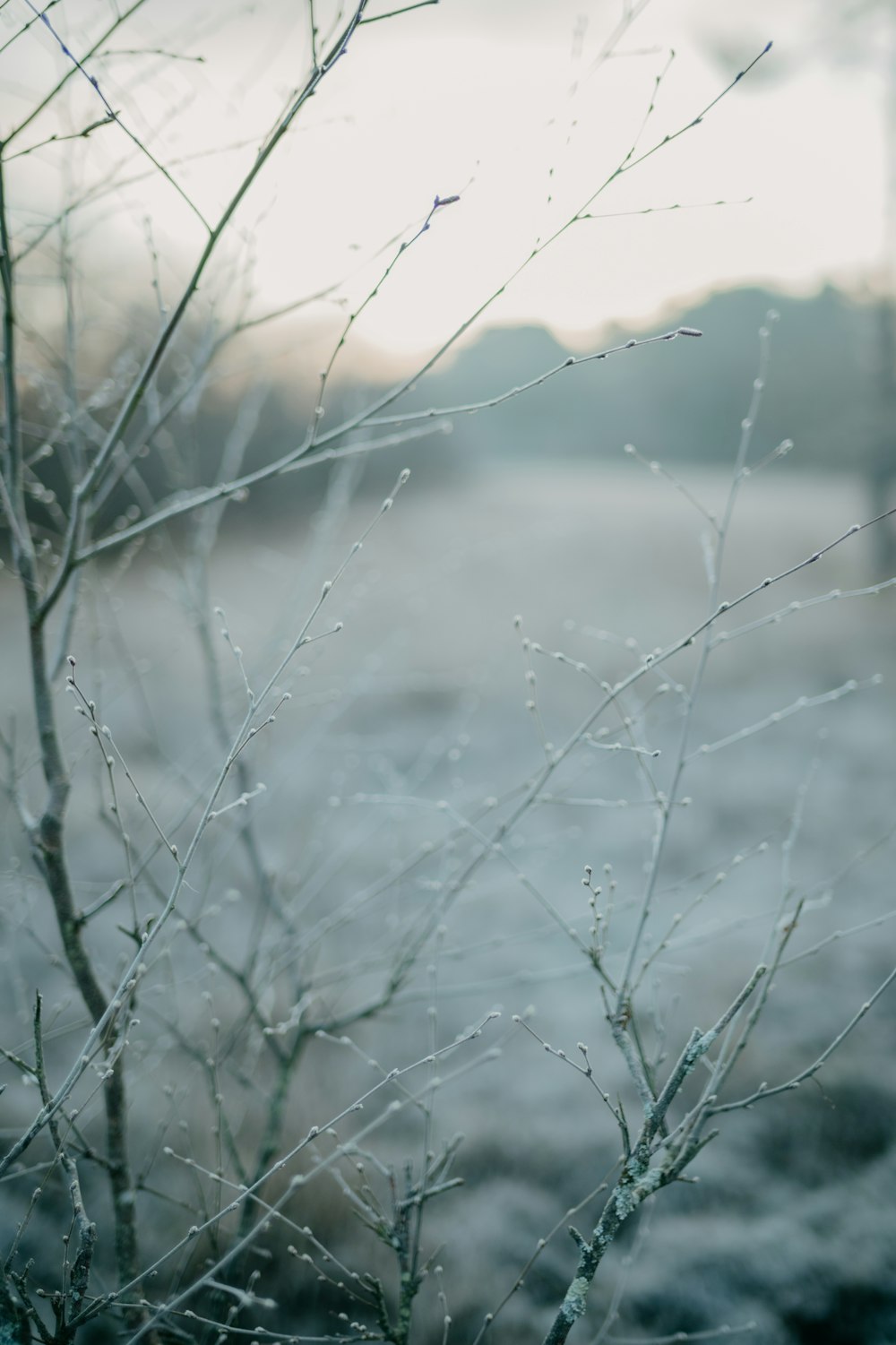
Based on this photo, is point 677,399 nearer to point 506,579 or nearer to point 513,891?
point 506,579

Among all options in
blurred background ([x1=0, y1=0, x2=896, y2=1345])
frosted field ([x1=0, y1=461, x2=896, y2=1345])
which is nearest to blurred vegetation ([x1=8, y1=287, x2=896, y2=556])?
blurred background ([x1=0, y1=0, x2=896, y2=1345])

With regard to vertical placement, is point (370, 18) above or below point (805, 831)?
below

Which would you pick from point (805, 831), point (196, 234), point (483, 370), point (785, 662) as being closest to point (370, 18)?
point (196, 234)

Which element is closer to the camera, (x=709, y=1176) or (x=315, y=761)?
(x=709, y=1176)

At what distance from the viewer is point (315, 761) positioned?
11.2ft

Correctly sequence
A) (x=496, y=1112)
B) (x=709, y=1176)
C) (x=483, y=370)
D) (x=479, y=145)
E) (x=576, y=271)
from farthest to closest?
(x=483, y=370)
(x=496, y=1112)
(x=709, y=1176)
(x=576, y=271)
(x=479, y=145)

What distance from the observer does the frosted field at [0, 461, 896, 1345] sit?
1445 millimetres

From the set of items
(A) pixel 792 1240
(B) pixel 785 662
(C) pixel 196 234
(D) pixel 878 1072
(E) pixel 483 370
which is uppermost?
(E) pixel 483 370

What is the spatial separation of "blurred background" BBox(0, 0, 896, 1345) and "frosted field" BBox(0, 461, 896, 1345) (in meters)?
0.02

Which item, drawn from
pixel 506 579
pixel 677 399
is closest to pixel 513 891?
pixel 506 579

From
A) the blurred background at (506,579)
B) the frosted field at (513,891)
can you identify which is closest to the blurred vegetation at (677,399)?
the blurred background at (506,579)

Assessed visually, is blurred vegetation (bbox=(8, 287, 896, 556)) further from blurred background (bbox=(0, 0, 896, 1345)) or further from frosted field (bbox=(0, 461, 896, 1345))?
frosted field (bbox=(0, 461, 896, 1345))

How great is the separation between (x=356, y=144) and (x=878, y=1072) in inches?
84.0

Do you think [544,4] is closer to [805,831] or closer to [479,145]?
[479,145]
